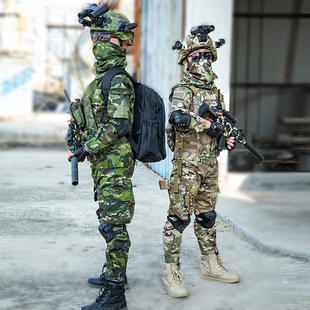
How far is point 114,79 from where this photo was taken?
9.59 ft

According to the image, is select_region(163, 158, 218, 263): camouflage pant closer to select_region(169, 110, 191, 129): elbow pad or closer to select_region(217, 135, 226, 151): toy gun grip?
select_region(217, 135, 226, 151): toy gun grip

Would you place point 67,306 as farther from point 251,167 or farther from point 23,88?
point 23,88

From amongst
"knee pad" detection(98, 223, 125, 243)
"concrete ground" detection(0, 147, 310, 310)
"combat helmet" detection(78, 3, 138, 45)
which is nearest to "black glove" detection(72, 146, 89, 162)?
"knee pad" detection(98, 223, 125, 243)

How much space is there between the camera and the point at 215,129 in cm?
329

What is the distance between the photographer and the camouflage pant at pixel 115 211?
2.99 meters

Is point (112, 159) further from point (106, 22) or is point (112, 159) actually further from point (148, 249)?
point (148, 249)

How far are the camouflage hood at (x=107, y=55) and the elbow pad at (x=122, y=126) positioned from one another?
1.32 ft

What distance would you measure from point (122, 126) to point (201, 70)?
0.83 metres

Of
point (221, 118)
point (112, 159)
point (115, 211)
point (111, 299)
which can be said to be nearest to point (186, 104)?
point (221, 118)

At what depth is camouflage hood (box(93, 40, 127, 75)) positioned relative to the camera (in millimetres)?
2995

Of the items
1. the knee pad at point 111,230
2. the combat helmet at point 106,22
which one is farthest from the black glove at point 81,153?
the combat helmet at point 106,22

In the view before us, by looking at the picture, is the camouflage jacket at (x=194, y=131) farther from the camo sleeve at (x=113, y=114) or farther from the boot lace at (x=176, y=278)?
the boot lace at (x=176, y=278)

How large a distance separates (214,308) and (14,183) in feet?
16.5

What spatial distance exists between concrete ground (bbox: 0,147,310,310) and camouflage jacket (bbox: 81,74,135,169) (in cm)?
102
